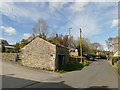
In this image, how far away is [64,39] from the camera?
131ft

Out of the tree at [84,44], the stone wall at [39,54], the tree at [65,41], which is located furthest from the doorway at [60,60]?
the tree at [65,41]

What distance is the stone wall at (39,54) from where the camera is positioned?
1391cm

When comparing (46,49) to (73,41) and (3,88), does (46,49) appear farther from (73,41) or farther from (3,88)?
(73,41)

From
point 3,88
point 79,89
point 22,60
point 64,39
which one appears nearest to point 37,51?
point 22,60

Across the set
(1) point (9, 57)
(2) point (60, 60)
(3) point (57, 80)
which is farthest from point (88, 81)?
(1) point (9, 57)

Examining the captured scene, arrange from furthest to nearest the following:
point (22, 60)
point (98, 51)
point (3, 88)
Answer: point (98, 51), point (22, 60), point (3, 88)

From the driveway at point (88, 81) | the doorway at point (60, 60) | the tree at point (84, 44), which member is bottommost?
the driveway at point (88, 81)

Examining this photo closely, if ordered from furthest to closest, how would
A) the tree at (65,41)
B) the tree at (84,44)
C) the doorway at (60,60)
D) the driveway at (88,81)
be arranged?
the tree at (65,41), the tree at (84,44), the doorway at (60,60), the driveway at (88,81)

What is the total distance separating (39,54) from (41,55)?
0.39m

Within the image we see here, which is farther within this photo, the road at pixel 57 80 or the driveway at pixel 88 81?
the road at pixel 57 80

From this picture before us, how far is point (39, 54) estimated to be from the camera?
14664 millimetres

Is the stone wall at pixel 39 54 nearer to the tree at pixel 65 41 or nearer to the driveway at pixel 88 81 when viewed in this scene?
the driveway at pixel 88 81

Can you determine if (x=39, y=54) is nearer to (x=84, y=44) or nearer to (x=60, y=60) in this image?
(x=60, y=60)

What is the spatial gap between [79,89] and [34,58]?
1032 centimetres
